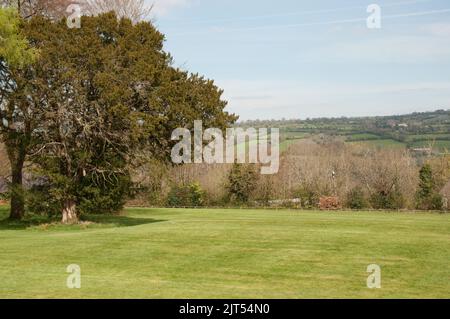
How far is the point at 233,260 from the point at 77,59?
44.5 feet

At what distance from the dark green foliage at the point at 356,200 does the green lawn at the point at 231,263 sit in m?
28.4

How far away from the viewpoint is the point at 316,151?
2891 inches

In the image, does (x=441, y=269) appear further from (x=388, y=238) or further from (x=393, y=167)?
(x=393, y=167)

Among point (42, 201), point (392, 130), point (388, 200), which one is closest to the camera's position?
point (42, 201)

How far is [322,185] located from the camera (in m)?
53.7

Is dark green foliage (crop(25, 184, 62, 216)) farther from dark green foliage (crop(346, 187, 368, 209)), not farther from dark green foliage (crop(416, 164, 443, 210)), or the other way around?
dark green foliage (crop(416, 164, 443, 210))

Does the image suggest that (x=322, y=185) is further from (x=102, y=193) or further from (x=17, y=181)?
(x=17, y=181)

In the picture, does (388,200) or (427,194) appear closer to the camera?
(427,194)

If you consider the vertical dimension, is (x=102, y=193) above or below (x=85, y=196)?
above

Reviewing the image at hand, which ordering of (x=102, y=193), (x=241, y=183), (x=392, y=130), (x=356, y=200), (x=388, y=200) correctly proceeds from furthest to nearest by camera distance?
1. (x=392, y=130)
2. (x=241, y=183)
3. (x=356, y=200)
4. (x=388, y=200)
5. (x=102, y=193)

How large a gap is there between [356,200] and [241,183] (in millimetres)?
10972

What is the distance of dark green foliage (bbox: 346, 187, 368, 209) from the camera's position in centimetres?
4884
